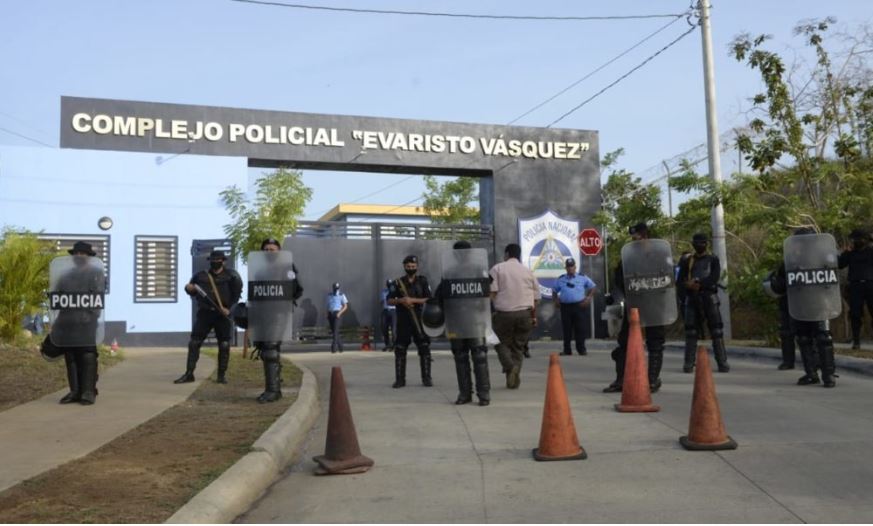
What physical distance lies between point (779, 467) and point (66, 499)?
454cm

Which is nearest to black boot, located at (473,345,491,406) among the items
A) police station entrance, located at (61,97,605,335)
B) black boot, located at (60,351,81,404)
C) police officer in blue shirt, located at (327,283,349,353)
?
black boot, located at (60,351,81,404)

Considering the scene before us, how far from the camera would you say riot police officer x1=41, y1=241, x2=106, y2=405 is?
923 cm

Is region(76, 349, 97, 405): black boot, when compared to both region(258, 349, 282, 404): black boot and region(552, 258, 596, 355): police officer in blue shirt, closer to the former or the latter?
region(258, 349, 282, 404): black boot

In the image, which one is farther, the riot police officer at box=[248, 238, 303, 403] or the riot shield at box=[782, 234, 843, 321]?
the riot shield at box=[782, 234, 843, 321]

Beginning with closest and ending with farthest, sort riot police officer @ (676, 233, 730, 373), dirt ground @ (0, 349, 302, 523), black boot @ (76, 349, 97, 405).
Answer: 1. dirt ground @ (0, 349, 302, 523)
2. black boot @ (76, 349, 97, 405)
3. riot police officer @ (676, 233, 730, 373)

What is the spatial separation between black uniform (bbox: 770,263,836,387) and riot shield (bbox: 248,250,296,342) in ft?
19.3

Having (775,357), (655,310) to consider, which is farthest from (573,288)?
(655,310)

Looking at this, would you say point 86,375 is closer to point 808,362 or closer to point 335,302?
point 808,362

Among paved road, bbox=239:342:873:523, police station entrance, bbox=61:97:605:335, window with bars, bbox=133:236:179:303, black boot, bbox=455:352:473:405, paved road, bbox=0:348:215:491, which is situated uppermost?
police station entrance, bbox=61:97:605:335

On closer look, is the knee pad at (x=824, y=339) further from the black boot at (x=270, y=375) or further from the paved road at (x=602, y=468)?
the black boot at (x=270, y=375)


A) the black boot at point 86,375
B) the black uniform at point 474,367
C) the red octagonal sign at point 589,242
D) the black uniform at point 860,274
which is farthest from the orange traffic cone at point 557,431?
the red octagonal sign at point 589,242

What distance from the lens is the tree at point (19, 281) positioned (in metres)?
14.4

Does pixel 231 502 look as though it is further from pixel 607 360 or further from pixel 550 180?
pixel 550 180

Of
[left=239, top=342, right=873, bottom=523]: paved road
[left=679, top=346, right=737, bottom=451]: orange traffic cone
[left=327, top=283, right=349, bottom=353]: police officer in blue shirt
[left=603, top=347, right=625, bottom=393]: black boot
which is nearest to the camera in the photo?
[left=239, top=342, right=873, bottom=523]: paved road
